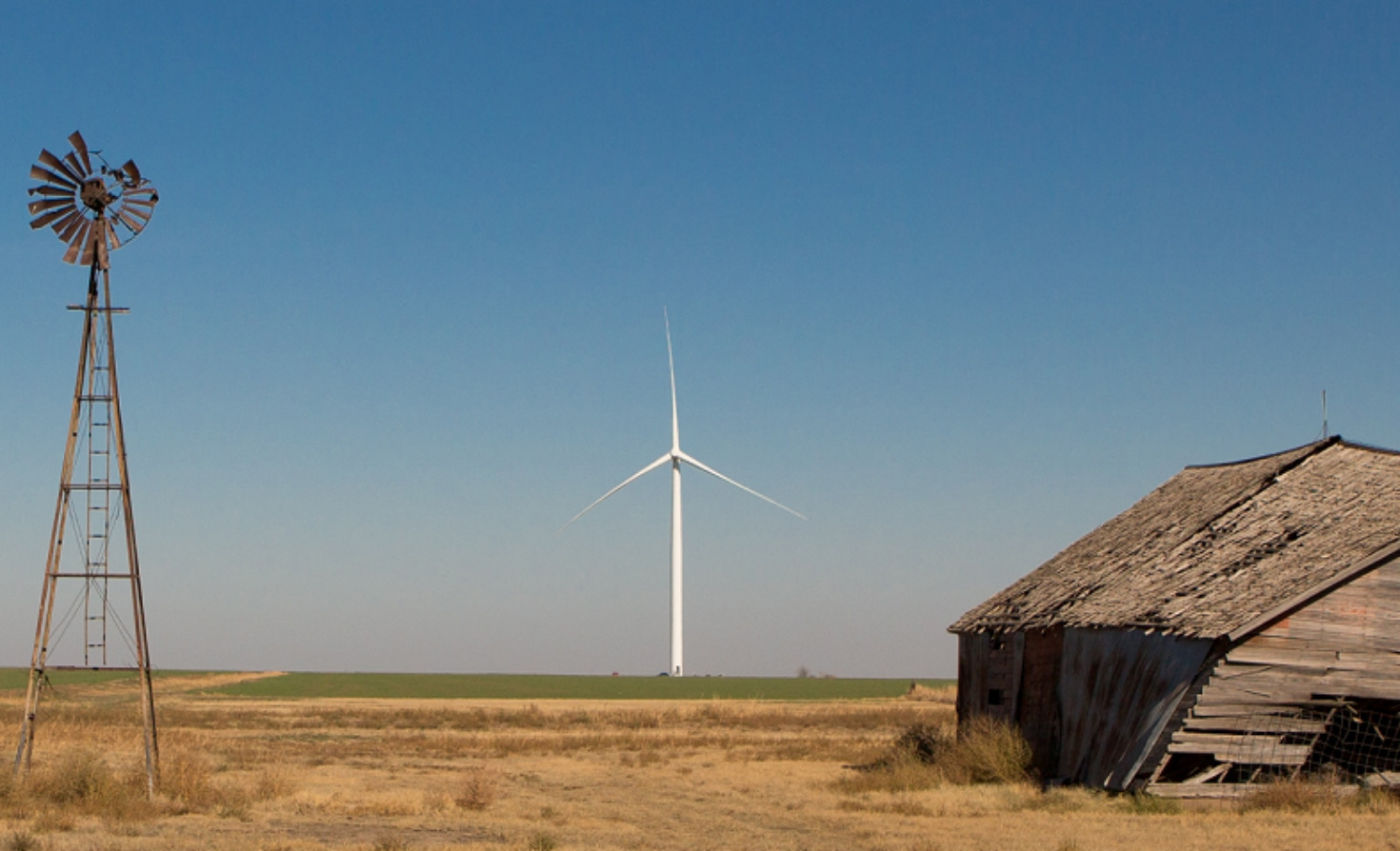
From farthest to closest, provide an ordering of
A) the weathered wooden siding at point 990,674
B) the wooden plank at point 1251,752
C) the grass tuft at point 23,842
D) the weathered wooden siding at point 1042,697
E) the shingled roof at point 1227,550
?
1. the weathered wooden siding at point 990,674
2. the weathered wooden siding at point 1042,697
3. the shingled roof at point 1227,550
4. the wooden plank at point 1251,752
5. the grass tuft at point 23,842

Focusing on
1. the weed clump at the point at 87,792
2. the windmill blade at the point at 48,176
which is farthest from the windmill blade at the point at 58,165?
the weed clump at the point at 87,792

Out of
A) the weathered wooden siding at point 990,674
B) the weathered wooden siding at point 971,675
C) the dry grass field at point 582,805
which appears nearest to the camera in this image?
the dry grass field at point 582,805

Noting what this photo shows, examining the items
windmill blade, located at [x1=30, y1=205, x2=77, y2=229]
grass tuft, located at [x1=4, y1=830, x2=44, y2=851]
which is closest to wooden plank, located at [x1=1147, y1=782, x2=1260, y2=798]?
grass tuft, located at [x1=4, y1=830, x2=44, y2=851]

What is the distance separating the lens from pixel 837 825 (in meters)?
21.0

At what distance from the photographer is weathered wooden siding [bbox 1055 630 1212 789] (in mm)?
21859

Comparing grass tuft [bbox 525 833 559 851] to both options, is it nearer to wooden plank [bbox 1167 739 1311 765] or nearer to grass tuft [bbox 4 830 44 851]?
grass tuft [bbox 4 830 44 851]

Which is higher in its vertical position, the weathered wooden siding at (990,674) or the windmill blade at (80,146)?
the windmill blade at (80,146)

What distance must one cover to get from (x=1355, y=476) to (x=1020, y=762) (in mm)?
7904

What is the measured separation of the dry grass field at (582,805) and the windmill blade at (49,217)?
8394mm

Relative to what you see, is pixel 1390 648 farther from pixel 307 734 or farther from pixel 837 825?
pixel 307 734

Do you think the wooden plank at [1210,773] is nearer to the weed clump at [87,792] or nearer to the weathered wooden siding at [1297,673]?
the weathered wooden siding at [1297,673]

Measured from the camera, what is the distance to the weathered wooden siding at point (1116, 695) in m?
21.9

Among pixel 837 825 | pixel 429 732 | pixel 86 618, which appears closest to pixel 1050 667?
pixel 837 825

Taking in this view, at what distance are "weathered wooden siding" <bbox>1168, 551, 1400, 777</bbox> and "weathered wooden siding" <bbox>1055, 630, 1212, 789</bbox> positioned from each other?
0.47 meters
